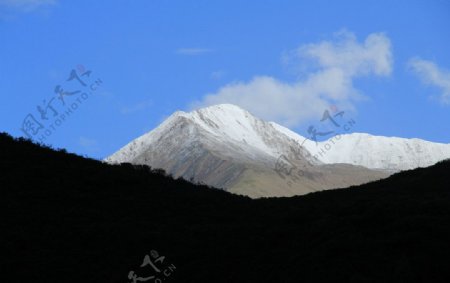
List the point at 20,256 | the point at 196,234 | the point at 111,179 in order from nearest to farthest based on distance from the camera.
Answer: the point at 20,256 < the point at 196,234 < the point at 111,179

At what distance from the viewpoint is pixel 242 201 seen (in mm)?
35344

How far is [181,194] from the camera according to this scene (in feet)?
112

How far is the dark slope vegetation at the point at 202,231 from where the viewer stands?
70.3ft

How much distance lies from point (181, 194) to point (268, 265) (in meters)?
12.5

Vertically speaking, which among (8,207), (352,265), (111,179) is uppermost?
(111,179)

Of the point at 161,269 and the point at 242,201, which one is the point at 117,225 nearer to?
the point at 161,269

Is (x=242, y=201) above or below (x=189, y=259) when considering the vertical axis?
above

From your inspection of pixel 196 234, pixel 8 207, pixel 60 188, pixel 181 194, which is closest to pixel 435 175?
pixel 181 194

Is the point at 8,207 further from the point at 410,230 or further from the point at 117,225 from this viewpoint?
the point at 410,230

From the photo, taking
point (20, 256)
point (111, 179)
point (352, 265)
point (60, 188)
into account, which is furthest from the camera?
point (111, 179)

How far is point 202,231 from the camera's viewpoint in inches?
1051

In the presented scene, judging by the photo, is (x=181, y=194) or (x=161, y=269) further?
(x=181, y=194)

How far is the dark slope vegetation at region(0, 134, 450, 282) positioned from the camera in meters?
21.4

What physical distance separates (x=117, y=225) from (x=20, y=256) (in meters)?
4.95
